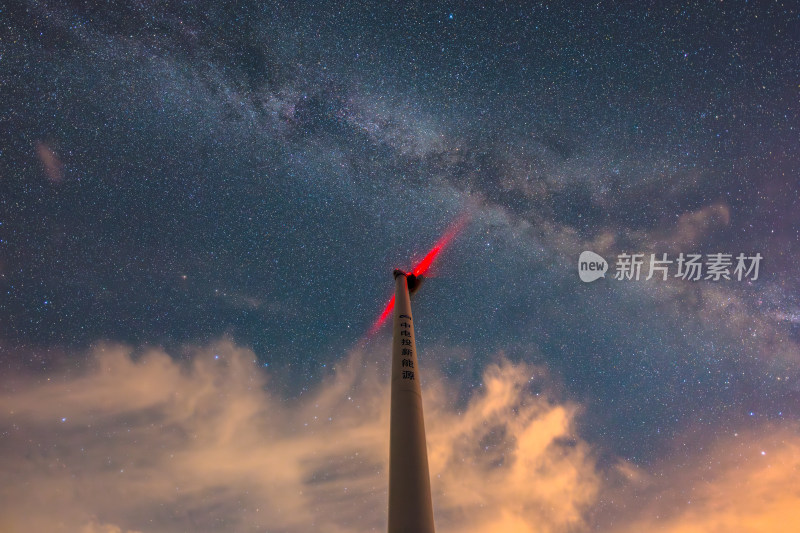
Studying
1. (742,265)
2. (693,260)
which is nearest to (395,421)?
(693,260)

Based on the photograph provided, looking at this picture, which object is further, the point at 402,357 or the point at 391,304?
the point at 391,304

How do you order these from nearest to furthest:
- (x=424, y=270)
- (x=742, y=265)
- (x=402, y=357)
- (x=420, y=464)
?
(x=420, y=464), (x=402, y=357), (x=742, y=265), (x=424, y=270)

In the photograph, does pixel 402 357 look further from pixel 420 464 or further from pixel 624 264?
pixel 624 264

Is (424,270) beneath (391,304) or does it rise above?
above

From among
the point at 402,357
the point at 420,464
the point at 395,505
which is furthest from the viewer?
the point at 402,357

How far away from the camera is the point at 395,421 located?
1858 cm

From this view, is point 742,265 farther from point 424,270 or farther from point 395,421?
point 395,421

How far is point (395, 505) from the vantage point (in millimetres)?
16031

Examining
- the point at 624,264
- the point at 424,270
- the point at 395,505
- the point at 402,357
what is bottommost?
the point at 395,505

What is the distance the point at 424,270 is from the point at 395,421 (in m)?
13.9

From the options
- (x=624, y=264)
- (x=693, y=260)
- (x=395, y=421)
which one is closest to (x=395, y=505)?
(x=395, y=421)

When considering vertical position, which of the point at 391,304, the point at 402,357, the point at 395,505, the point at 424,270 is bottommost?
the point at 395,505

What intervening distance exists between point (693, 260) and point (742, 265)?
8.83 ft

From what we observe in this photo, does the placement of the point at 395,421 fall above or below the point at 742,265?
below
